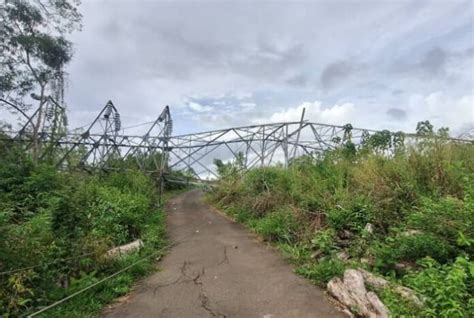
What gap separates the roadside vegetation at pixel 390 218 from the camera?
3.72 metres

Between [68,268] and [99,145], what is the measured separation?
14.1 metres

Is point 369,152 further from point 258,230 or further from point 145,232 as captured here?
point 145,232

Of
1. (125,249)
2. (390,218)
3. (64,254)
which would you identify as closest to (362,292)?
(390,218)

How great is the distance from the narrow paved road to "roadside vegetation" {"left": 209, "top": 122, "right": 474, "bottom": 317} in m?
0.47

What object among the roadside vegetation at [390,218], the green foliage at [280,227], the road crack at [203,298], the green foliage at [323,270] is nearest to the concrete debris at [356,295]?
the roadside vegetation at [390,218]

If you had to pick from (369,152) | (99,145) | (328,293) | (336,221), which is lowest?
(328,293)

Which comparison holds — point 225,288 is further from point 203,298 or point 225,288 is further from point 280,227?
point 280,227

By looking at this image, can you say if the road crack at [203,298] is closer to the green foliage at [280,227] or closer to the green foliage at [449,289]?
the green foliage at [280,227]

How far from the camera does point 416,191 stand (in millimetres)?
5875

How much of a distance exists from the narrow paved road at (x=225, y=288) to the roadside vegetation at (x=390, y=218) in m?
0.47

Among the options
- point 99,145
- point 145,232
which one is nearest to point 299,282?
point 145,232

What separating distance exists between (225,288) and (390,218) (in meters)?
3.03

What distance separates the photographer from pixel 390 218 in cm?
578

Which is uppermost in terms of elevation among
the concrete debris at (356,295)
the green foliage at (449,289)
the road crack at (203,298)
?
the green foliage at (449,289)
